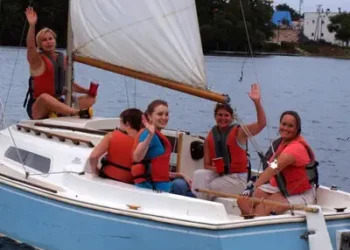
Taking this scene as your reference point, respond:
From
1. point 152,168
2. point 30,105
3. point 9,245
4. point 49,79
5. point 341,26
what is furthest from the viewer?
point 341,26

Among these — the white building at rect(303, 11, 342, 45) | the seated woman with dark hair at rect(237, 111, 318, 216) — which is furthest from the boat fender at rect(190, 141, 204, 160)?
the white building at rect(303, 11, 342, 45)

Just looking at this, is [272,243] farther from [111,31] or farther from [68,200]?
[111,31]

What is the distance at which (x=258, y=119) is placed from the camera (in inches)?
338

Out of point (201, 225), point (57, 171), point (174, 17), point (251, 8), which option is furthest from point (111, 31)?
point (251, 8)

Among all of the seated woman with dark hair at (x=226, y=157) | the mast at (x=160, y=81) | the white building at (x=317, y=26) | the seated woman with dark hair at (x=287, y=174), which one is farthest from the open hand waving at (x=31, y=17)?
the white building at (x=317, y=26)

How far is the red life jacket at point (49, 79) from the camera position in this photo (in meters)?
10.3

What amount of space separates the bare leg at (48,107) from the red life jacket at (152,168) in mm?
2150

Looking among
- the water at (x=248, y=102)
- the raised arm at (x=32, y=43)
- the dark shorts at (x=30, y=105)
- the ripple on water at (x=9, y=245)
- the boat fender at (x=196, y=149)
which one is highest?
the raised arm at (x=32, y=43)

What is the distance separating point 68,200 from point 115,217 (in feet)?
2.10

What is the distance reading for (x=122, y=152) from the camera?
824 cm

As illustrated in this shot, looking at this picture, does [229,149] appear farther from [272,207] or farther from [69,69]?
[69,69]

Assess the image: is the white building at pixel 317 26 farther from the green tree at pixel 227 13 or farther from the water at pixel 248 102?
the green tree at pixel 227 13

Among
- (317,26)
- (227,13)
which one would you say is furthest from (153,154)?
(317,26)

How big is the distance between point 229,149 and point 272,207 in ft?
4.31
